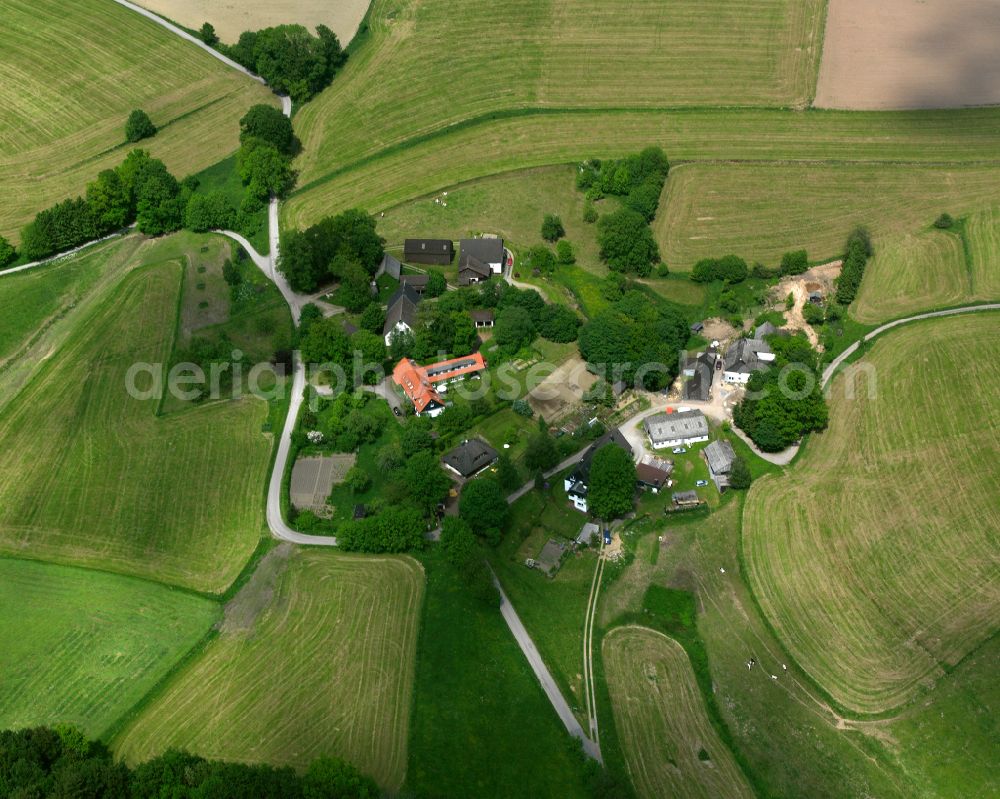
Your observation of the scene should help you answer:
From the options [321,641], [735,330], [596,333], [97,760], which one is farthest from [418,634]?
[735,330]

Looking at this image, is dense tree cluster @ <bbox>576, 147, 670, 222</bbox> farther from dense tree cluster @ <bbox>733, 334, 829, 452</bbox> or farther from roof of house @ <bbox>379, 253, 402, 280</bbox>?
dense tree cluster @ <bbox>733, 334, 829, 452</bbox>

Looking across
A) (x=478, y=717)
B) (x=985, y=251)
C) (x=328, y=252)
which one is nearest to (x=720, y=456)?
(x=478, y=717)

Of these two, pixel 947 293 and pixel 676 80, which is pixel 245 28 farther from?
pixel 947 293

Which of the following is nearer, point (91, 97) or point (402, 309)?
point (402, 309)

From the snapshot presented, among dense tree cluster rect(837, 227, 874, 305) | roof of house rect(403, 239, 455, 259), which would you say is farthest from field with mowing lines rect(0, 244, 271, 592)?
dense tree cluster rect(837, 227, 874, 305)

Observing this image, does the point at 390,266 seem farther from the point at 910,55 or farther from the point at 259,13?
the point at 910,55
